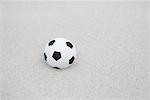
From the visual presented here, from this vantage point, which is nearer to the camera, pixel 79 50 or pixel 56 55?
pixel 56 55

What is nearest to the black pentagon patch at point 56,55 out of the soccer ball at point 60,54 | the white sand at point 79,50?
the soccer ball at point 60,54

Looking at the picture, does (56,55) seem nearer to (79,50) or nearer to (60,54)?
(60,54)

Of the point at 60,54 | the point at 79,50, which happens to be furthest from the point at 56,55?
the point at 79,50

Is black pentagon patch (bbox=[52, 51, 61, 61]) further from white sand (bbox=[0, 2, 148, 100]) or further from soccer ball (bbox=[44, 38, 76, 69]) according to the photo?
white sand (bbox=[0, 2, 148, 100])

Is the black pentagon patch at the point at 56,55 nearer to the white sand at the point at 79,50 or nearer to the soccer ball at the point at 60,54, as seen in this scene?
the soccer ball at the point at 60,54

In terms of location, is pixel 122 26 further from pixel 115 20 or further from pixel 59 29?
pixel 59 29

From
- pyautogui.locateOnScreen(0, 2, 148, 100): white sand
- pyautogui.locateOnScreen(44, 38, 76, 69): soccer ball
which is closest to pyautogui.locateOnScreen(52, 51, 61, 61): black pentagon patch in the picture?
pyautogui.locateOnScreen(44, 38, 76, 69): soccer ball

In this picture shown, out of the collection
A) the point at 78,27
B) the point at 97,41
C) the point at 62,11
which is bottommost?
the point at 97,41

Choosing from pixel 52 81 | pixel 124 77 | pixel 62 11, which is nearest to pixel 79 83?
pixel 52 81
